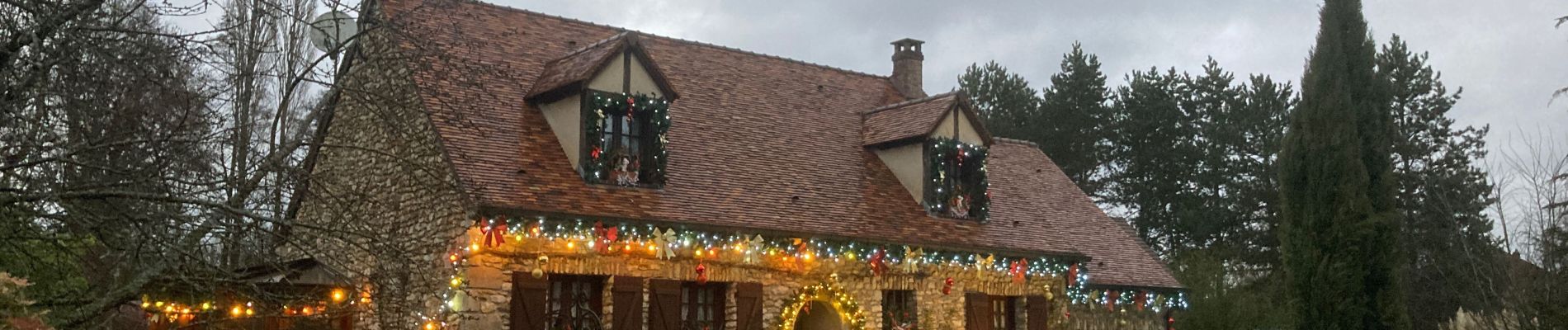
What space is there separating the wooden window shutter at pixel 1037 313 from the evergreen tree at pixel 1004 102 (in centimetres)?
1932

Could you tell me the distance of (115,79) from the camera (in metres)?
8.30

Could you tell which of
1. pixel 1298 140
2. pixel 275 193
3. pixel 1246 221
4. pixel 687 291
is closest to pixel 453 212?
pixel 687 291

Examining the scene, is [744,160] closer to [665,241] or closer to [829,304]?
[829,304]

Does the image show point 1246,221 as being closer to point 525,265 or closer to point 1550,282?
point 1550,282

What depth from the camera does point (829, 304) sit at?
18031mm

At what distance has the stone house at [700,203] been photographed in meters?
15.1

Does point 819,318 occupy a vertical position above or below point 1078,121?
below

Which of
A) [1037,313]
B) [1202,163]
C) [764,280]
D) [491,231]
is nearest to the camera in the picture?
[491,231]

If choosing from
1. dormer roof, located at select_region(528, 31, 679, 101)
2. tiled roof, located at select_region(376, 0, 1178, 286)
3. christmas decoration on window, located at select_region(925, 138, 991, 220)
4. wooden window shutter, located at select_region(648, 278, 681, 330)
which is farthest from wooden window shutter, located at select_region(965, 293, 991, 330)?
dormer roof, located at select_region(528, 31, 679, 101)

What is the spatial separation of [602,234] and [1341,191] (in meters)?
11.5

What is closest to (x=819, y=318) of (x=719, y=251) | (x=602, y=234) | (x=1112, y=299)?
(x=719, y=251)

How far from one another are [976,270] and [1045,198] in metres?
3.58

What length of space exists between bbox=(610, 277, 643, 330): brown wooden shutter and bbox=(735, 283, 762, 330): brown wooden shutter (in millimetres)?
1261

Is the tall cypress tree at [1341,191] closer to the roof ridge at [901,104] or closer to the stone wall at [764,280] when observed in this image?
the stone wall at [764,280]
